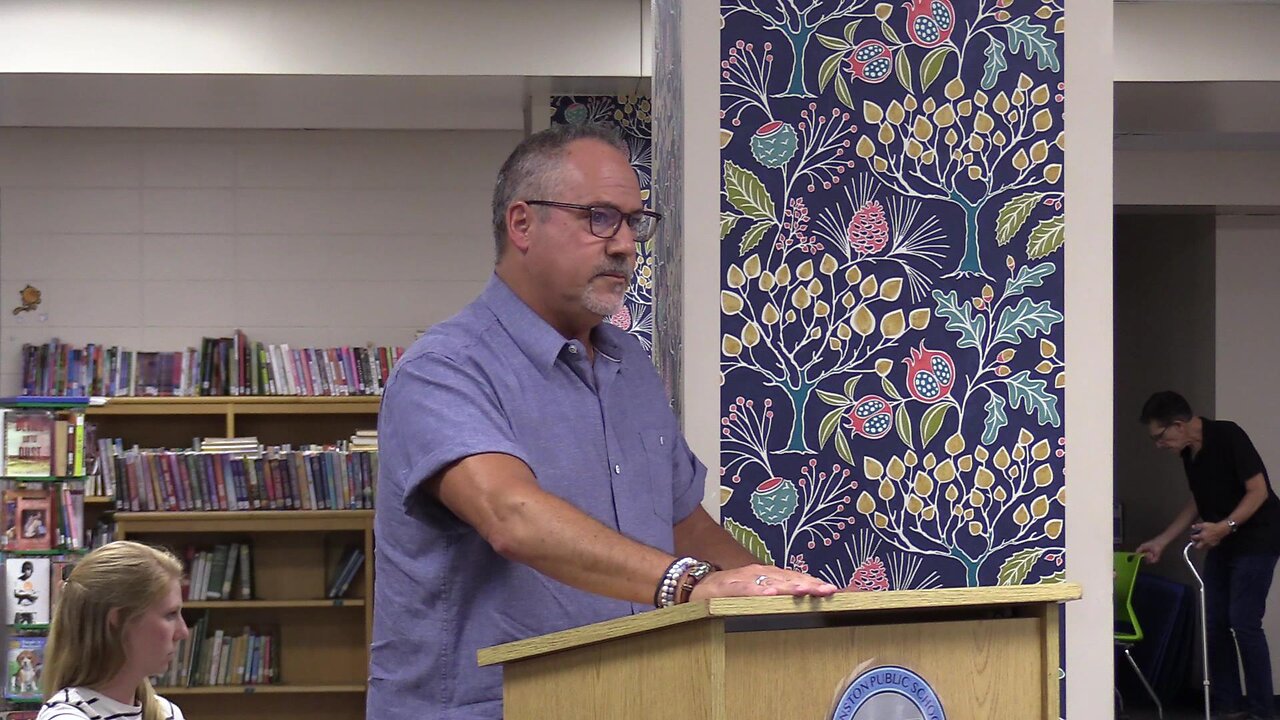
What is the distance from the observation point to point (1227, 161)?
8367mm

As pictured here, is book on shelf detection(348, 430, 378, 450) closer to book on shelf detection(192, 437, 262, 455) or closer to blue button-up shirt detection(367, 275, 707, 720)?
book on shelf detection(192, 437, 262, 455)

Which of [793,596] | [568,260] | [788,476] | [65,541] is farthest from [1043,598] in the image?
[65,541]

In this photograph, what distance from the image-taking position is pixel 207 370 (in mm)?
7031

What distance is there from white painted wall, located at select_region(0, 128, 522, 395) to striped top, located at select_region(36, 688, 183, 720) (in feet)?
14.5

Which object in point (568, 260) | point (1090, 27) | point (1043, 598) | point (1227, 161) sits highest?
point (1227, 161)

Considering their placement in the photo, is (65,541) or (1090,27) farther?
(65,541)

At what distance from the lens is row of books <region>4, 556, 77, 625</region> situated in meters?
5.20

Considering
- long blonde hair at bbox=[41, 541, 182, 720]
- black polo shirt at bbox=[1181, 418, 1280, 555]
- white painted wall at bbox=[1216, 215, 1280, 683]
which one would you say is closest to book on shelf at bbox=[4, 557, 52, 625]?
long blonde hair at bbox=[41, 541, 182, 720]

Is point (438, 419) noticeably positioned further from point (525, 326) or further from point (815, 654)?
point (815, 654)

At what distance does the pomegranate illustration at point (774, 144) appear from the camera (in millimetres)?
2383

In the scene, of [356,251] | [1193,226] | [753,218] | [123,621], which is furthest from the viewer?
[1193,226]

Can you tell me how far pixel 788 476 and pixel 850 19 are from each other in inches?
30.8

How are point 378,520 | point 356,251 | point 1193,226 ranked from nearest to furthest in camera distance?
point 378,520
point 356,251
point 1193,226

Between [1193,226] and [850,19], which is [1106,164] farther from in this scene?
[1193,226]
